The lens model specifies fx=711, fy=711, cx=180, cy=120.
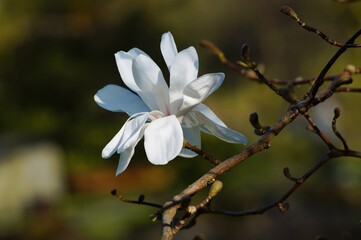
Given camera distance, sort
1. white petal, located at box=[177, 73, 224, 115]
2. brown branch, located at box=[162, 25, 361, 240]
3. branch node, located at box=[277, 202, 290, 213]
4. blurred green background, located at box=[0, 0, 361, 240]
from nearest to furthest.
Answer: brown branch, located at box=[162, 25, 361, 240] < white petal, located at box=[177, 73, 224, 115] < branch node, located at box=[277, 202, 290, 213] < blurred green background, located at box=[0, 0, 361, 240]

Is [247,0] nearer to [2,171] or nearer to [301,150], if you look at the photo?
[301,150]

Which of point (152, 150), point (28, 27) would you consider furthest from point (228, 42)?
point (152, 150)

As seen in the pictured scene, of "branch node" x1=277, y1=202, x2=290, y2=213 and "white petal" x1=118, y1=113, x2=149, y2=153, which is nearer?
"white petal" x1=118, y1=113, x2=149, y2=153

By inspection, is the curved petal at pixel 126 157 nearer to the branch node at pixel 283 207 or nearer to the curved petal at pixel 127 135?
the curved petal at pixel 127 135

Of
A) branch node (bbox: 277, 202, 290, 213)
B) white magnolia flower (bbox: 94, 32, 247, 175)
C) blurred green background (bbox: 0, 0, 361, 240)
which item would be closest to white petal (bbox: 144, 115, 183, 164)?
white magnolia flower (bbox: 94, 32, 247, 175)

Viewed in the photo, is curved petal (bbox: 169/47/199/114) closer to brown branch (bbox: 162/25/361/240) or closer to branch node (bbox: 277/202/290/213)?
brown branch (bbox: 162/25/361/240)

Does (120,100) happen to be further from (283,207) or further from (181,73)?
(283,207)
